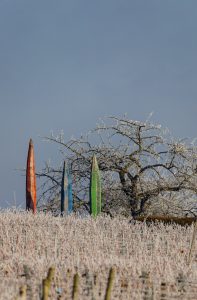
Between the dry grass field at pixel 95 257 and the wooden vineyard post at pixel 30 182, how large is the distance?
2.68m

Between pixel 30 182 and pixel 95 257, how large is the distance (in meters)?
10.5

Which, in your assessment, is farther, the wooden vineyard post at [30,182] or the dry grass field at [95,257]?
the wooden vineyard post at [30,182]

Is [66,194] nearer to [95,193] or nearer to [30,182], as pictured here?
[95,193]

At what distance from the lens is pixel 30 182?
961 inches

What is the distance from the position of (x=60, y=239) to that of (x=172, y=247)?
2.87 metres

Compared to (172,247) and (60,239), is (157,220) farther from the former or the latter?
(60,239)

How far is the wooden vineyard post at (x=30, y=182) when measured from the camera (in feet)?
78.6

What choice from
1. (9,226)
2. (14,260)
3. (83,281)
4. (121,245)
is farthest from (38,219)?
(83,281)

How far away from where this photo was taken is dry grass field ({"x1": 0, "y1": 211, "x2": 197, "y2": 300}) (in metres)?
9.81

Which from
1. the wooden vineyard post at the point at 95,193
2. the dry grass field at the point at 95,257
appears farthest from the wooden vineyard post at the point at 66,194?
the dry grass field at the point at 95,257

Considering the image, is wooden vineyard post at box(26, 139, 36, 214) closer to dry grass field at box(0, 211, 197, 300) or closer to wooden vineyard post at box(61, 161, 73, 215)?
wooden vineyard post at box(61, 161, 73, 215)

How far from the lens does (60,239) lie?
682 inches

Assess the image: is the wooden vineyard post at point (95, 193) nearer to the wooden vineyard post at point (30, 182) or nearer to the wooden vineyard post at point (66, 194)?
the wooden vineyard post at point (66, 194)

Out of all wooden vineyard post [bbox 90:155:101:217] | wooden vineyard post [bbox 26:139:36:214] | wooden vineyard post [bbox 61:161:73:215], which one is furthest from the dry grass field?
wooden vineyard post [bbox 90:155:101:217]
